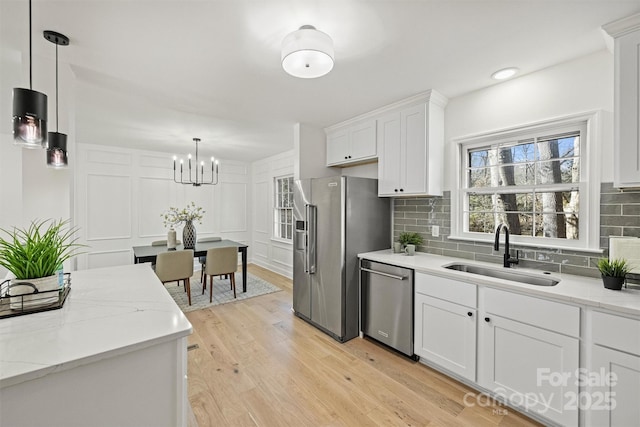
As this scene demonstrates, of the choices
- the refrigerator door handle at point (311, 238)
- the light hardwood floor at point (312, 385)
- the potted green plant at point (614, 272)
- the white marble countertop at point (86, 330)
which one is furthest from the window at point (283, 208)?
the potted green plant at point (614, 272)

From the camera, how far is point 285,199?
566 centimetres

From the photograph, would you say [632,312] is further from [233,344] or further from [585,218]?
[233,344]

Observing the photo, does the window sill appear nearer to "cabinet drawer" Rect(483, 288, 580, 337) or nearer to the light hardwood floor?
"cabinet drawer" Rect(483, 288, 580, 337)

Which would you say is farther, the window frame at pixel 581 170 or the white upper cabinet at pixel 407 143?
the white upper cabinet at pixel 407 143

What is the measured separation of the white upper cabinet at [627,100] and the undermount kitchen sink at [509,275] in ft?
2.52

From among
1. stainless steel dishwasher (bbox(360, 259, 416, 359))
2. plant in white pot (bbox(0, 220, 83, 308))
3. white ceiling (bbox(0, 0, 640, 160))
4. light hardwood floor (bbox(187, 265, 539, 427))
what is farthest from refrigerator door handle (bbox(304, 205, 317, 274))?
plant in white pot (bbox(0, 220, 83, 308))

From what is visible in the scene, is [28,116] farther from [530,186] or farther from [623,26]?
[530,186]

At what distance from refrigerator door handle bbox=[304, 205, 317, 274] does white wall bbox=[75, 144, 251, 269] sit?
369 cm

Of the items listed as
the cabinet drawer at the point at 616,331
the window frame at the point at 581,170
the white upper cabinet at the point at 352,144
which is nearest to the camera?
the cabinet drawer at the point at 616,331

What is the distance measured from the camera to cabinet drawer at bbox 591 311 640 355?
1.41 meters

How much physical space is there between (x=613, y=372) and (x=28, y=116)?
309 centimetres

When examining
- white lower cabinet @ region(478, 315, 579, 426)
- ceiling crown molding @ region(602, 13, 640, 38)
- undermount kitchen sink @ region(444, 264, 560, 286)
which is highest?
ceiling crown molding @ region(602, 13, 640, 38)

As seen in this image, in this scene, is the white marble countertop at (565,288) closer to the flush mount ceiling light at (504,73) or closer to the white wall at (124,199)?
the flush mount ceiling light at (504,73)

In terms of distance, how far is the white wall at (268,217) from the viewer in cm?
545
